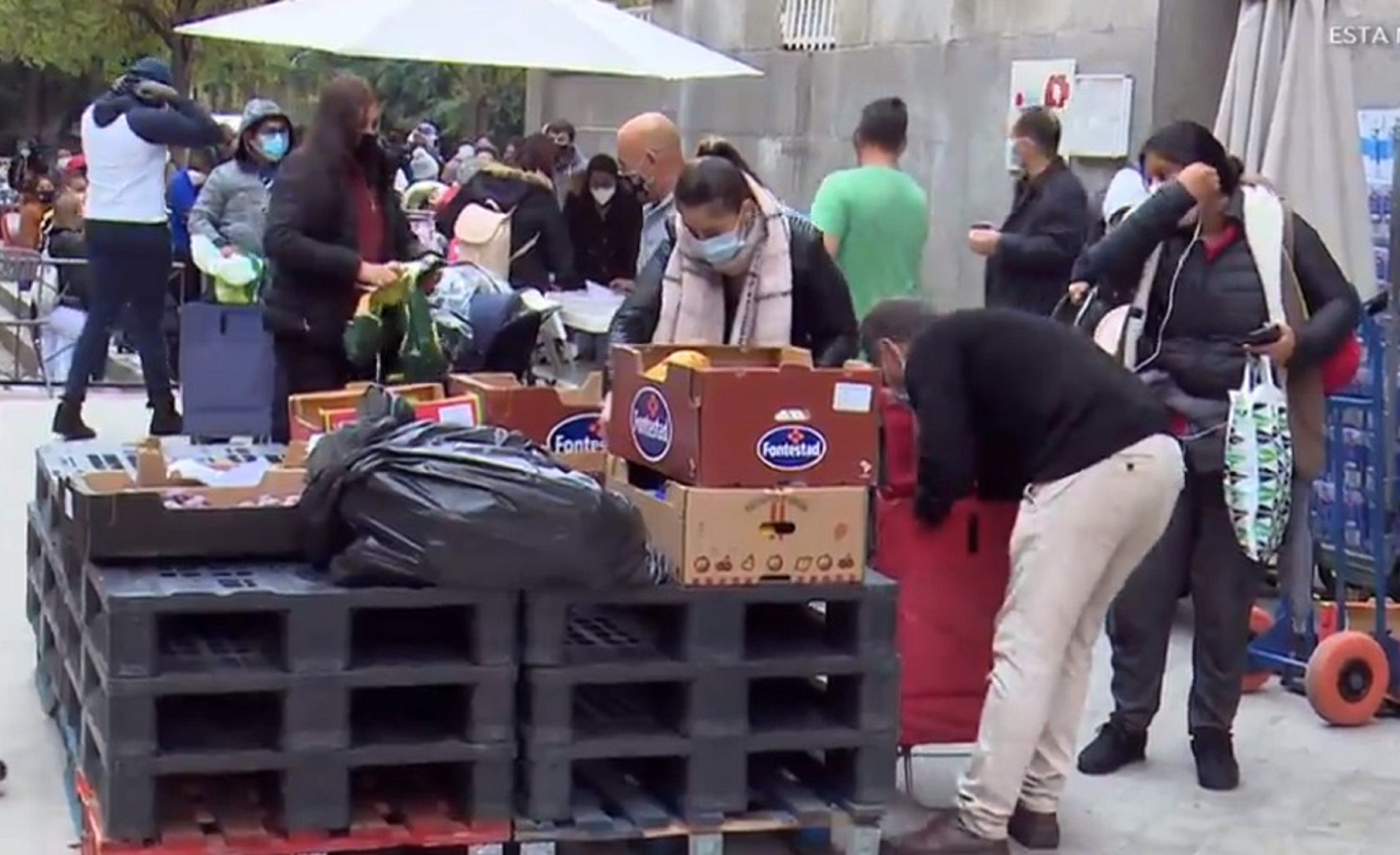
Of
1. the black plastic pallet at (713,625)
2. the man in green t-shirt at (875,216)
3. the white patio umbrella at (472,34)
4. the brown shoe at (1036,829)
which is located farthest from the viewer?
the white patio umbrella at (472,34)

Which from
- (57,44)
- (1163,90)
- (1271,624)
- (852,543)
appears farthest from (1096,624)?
(57,44)

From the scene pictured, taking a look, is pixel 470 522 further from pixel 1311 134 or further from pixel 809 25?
pixel 809 25

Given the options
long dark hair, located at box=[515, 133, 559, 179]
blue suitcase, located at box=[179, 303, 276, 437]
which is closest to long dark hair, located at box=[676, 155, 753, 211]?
blue suitcase, located at box=[179, 303, 276, 437]

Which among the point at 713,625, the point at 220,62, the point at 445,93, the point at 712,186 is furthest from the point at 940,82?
the point at 445,93

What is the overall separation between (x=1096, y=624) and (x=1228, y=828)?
32.9 inches

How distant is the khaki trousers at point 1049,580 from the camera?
5.28 m

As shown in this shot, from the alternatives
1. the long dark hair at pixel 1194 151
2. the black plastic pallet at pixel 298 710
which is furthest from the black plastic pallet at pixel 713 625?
the long dark hair at pixel 1194 151

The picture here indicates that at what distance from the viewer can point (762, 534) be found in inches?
198

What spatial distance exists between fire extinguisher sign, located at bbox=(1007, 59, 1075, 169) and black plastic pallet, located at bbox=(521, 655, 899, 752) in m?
6.21

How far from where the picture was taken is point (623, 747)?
4.97m

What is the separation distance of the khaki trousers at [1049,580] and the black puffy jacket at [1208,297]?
0.91 metres

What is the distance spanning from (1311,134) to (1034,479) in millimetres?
2973

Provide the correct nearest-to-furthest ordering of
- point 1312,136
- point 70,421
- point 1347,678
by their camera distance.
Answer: point 1347,678 < point 1312,136 < point 70,421

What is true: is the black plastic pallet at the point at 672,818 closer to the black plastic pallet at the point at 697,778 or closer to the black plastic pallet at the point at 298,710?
the black plastic pallet at the point at 697,778
